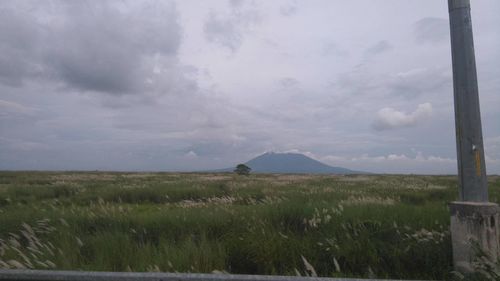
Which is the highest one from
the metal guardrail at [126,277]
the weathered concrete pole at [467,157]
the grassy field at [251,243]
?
the weathered concrete pole at [467,157]

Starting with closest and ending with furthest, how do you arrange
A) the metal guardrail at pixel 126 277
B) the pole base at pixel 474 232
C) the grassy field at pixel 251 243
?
the metal guardrail at pixel 126 277
the pole base at pixel 474 232
the grassy field at pixel 251 243

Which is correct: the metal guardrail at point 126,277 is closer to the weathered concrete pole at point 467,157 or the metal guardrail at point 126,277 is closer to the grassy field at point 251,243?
the grassy field at point 251,243

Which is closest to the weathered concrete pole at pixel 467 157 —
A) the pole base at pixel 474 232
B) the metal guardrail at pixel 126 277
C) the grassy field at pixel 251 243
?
the pole base at pixel 474 232

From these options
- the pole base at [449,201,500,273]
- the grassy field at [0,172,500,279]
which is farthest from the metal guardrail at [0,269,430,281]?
the pole base at [449,201,500,273]

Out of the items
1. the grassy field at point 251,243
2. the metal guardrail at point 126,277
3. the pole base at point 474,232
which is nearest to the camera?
the metal guardrail at point 126,277

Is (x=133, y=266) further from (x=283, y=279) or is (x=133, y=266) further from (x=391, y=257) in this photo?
(x=391, y=257)

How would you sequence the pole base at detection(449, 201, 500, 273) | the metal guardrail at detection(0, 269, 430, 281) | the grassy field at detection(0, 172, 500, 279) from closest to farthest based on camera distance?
the metal guardrail at detection(0, 269, 430, 281) < the pole base at detection(449, 201, 500, 273) < the grassy field at detection(0, 172, 500, 279)

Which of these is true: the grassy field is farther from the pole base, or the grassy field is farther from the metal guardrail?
the metal guardrail

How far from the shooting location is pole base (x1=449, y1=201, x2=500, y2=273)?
4.25m

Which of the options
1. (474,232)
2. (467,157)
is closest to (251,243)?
(474,232)

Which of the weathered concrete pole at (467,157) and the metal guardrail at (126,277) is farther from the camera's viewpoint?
the weathered concrete pole at (467,157)

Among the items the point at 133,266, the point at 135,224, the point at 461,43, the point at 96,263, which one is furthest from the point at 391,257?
the point at 135,224

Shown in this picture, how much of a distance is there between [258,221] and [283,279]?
171 inches

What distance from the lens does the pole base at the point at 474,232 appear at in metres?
4.25
